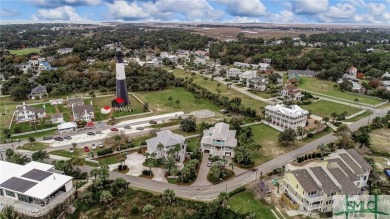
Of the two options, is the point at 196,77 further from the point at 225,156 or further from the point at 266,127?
the point at 225,156

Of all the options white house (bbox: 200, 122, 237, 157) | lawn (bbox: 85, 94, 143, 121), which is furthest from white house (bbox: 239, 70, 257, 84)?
white house (bbox: 200, 122, 237, 157)

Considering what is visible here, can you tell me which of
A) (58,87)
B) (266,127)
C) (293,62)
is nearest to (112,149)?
(266,127)

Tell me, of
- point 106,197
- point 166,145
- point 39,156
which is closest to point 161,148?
point 166,145

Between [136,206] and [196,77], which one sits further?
[196,77]

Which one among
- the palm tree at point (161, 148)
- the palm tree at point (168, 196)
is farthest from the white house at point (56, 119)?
the palm tree at point (168, 196)

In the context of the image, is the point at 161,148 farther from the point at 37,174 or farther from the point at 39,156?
the point at 39,156

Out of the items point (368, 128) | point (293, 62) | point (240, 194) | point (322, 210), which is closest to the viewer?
point (322, 210)

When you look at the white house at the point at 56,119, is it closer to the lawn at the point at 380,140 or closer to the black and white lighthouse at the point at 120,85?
the black and white lighthouse at the point at 120,85

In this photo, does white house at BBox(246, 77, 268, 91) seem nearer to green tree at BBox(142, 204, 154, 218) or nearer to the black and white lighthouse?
the black and white lighthouse
